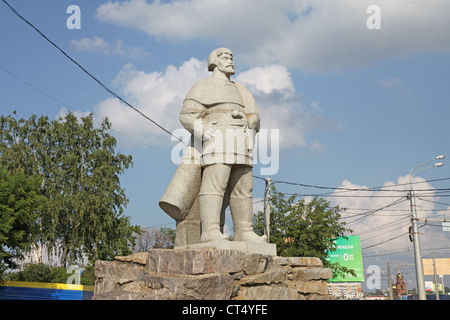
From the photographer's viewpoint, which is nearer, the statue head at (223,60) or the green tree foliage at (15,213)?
the statue head at (223,60)

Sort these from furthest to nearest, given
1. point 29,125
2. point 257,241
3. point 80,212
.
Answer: point 29,125 < point 80,212 < point 257,241

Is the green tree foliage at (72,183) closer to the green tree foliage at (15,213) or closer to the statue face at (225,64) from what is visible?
the green tree foliage at (15,213)

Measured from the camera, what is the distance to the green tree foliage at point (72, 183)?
2155 cm

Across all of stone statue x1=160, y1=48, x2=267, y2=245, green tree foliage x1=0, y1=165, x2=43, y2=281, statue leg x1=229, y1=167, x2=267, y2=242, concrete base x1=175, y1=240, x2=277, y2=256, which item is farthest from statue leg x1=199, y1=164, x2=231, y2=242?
green tree foliage x1=0, y1=165, x2=43, y2=281

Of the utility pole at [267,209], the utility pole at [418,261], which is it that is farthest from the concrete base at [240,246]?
the utility pole at [418,261]

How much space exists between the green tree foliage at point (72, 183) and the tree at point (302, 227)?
6.28 m

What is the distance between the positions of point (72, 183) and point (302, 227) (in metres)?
10.8

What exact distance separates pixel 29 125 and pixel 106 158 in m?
4.09

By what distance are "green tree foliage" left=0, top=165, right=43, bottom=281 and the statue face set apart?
396 inches

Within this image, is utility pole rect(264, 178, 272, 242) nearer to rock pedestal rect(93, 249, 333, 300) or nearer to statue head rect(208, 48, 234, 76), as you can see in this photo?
rock pedestal rect(93, 249, 333, 300)

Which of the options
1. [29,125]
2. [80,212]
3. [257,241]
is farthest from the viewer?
[29,125]
